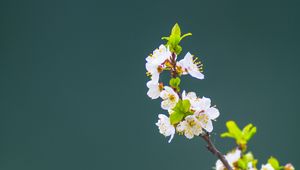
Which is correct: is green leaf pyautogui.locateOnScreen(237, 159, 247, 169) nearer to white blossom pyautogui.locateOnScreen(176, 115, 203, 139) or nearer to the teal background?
white blossom pyautogui.locateOnScreen(176, 115, 203, 139)

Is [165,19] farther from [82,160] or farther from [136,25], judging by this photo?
[82,160]

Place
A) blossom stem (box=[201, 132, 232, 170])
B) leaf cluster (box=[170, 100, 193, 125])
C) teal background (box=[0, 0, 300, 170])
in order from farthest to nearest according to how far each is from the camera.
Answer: teal background (box=[0, 0, 300, 170]) → leaf cluster (box=[170, 100, 193, 125]) → blossom stem (box=[201, 132, 232, 170])

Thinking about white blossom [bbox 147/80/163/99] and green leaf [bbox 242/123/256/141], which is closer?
green leaf [bbox 242/123/256/141]

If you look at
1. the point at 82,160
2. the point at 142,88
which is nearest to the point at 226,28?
the point at 142,88

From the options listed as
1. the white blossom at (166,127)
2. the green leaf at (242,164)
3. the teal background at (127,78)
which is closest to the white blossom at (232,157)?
the green leaf at (242,164)

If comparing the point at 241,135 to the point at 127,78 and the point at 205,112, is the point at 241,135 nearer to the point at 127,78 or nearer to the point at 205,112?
the point at 205,112

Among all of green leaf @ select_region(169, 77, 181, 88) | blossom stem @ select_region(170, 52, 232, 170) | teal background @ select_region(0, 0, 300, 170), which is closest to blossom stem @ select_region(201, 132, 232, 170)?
blossom stem @ select_region(170, 52, 232, 170)

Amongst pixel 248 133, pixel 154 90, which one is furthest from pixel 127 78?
pixel 248 133
